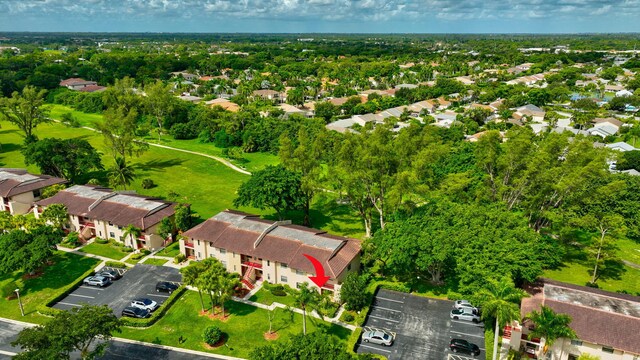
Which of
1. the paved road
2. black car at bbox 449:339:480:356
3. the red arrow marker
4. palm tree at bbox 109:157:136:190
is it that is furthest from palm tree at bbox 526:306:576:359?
palm tree at bbox 109:157:136:190

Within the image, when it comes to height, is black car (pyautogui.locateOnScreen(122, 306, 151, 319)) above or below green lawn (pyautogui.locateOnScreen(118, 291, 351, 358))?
above

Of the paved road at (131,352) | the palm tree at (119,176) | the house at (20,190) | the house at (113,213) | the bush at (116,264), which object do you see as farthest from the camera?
the palm tree at (119,176)

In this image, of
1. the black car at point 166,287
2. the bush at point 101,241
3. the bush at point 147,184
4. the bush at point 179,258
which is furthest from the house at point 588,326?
the bush at point 147,184

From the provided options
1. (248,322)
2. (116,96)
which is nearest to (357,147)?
(248,322)

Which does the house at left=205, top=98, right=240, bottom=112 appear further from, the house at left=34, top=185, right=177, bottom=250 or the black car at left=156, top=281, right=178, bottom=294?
the black car at left=156, top=281, right=178, bottom=294

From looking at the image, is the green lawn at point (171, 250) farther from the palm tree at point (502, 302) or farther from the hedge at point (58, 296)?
the palm tree at point (502, 302)

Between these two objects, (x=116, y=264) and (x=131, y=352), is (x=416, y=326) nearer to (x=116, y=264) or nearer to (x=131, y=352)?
(x=131, y=352)

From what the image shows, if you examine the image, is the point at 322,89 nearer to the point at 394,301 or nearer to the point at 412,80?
the point at 412,80

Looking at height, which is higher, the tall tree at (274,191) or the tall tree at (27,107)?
the tall tree at (27,107)
